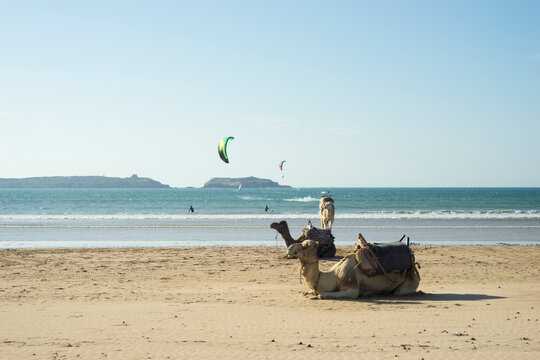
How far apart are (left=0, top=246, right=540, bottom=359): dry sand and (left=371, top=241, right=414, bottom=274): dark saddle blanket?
62 centimetres

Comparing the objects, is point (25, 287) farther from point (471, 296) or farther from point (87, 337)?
point (471, 296)

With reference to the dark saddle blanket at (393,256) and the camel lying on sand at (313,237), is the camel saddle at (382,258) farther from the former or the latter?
the camel lying on sand at (313,237)

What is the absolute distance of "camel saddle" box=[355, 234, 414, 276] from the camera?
34.0ft

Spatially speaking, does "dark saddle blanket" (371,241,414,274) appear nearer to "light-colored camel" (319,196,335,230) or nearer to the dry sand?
the dry sand

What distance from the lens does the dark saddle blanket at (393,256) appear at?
34.4 feet

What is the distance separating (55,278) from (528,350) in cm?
1074

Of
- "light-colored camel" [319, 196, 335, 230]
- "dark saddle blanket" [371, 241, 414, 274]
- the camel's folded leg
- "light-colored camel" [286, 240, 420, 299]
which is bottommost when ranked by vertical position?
the camel's folded leg

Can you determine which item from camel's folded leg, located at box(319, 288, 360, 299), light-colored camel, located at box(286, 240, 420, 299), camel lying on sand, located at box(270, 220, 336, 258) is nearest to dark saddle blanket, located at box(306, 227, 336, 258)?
camel lying on sand, located at box(270, 220, 336, 258)

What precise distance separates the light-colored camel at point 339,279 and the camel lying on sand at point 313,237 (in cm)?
572

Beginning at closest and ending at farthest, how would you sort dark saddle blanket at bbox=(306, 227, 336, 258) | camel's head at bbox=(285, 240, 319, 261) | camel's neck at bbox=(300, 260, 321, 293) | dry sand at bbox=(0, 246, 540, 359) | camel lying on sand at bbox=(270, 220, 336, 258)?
dry sand at bbox=(0, 246, 540, 359) → camel's head at bbox=(285, 240, 319, 261) → camel's neck at bbox=(300, 260, 321, 293) → camel lying on sand at bbox=(270, 220, 336, 258) → dark saddle blanket at bbox=(306, 227, 336, 258)

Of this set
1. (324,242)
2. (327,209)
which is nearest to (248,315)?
(324,242)

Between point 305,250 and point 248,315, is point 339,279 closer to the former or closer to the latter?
point 305,250

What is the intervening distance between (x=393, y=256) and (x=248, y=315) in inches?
125

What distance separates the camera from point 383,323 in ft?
27.6
